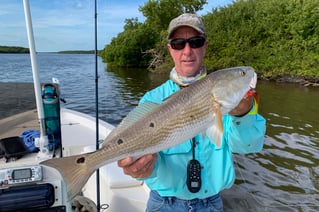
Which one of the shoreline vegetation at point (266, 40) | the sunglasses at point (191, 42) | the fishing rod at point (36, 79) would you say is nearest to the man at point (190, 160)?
the sunglasses at point (191, 42)

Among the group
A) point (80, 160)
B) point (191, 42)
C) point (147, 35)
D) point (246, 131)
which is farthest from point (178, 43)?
point (147, 35)

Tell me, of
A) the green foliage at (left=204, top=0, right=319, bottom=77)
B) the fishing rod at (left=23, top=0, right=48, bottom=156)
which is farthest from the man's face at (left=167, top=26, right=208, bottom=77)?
the green foliage at (left=204, top=0, right=319, bottom=77)

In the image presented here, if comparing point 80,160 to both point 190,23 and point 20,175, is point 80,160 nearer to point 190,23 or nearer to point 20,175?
point 20,175

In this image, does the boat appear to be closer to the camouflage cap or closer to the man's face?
the man's face

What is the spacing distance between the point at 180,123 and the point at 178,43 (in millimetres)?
825

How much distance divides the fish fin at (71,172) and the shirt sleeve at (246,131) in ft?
3.32

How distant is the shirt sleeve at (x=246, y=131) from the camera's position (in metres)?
2.15

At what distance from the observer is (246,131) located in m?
2.19

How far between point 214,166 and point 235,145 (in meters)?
0.28

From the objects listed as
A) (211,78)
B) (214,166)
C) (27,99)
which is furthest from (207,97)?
(27,99)

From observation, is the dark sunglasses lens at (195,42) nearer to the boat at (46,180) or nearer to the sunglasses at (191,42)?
the sunglasses at (191,42)

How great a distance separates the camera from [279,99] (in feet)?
64.5

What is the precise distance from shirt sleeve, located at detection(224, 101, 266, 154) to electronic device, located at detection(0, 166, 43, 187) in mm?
1741

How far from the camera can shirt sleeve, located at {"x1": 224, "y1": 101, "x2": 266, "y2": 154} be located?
215 centimetres
